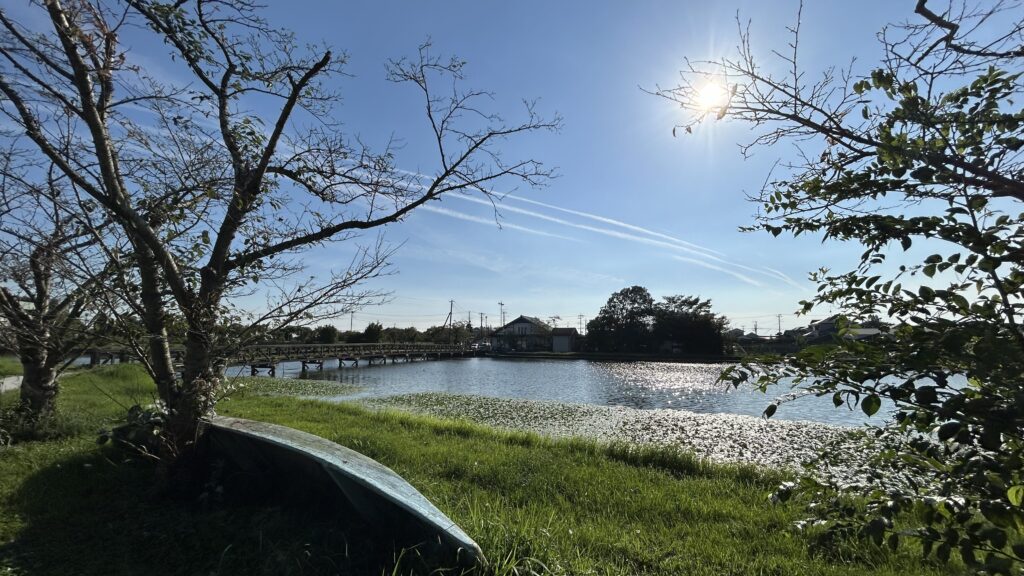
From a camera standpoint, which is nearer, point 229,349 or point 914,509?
point 914,509

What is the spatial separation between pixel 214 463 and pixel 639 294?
76.5 m

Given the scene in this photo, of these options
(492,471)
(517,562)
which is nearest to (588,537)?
(517,562)

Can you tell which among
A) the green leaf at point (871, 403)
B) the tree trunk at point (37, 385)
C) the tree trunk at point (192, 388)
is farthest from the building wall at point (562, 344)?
the green leaf at point (871, 403)

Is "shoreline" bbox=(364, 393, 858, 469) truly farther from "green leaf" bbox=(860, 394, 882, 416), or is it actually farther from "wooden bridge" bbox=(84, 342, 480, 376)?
"wooden bridge" bbox=(84, 342, 480, 376)

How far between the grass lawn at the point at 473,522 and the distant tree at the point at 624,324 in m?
65.5

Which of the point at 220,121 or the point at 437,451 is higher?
the point at 220,121

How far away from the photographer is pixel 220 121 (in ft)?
15.8

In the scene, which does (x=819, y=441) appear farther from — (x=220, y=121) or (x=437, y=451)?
(x=220, y=121)

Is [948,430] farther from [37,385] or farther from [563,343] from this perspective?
[563,343]

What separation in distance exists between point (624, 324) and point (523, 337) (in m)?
27.8

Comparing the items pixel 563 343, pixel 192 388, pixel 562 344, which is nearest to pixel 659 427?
pixel 192 388

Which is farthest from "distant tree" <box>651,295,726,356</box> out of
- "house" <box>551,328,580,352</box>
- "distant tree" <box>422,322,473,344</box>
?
"distant tree" <box>422,322,473,344</box>

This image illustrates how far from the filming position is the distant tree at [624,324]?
7169 centimetres

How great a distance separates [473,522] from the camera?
3752 mm
